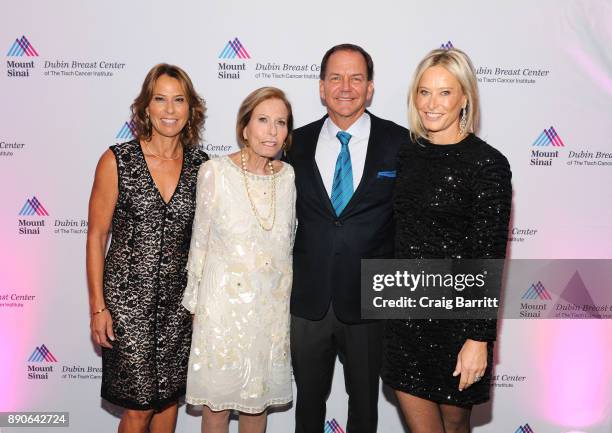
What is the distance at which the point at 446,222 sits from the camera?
2.12 m

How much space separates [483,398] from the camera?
2154 mm

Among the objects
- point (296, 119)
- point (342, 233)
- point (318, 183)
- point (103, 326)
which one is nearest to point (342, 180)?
point (318, 183)

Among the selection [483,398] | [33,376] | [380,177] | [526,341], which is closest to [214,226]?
[380,177]

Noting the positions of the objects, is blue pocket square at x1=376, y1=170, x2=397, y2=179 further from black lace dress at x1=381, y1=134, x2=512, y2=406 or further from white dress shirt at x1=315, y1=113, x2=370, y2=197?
black lace dress at x1=381, y1=134, x2=512, y2=406

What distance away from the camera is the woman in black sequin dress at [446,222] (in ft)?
6.59

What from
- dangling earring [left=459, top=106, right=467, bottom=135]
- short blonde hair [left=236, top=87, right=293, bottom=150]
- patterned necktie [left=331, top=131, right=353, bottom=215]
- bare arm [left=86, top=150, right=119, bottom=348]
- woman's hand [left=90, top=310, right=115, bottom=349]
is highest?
short blonde hair [left=236, top=87, right=293, bottom=150]

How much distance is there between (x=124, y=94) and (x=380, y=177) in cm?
171

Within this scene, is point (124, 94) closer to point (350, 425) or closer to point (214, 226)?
point (214, 226)

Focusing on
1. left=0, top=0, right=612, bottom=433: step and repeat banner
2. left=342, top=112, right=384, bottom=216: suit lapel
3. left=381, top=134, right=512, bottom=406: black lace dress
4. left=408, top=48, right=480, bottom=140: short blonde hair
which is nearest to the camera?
left=381, top=134, right=512, bottom=406: black lace dress

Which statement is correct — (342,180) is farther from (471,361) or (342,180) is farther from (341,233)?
(471,361)

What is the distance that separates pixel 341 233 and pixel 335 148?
44 centimetres

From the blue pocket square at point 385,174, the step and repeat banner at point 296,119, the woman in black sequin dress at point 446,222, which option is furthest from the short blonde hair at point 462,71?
the step and repeat banner at point 296,119

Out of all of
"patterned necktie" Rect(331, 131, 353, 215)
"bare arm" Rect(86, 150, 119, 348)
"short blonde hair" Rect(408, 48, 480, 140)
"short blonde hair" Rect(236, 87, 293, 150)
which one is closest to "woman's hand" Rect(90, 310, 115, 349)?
"bare arm" Rect(86, 150, 119, 348)

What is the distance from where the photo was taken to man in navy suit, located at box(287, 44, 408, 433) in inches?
102
